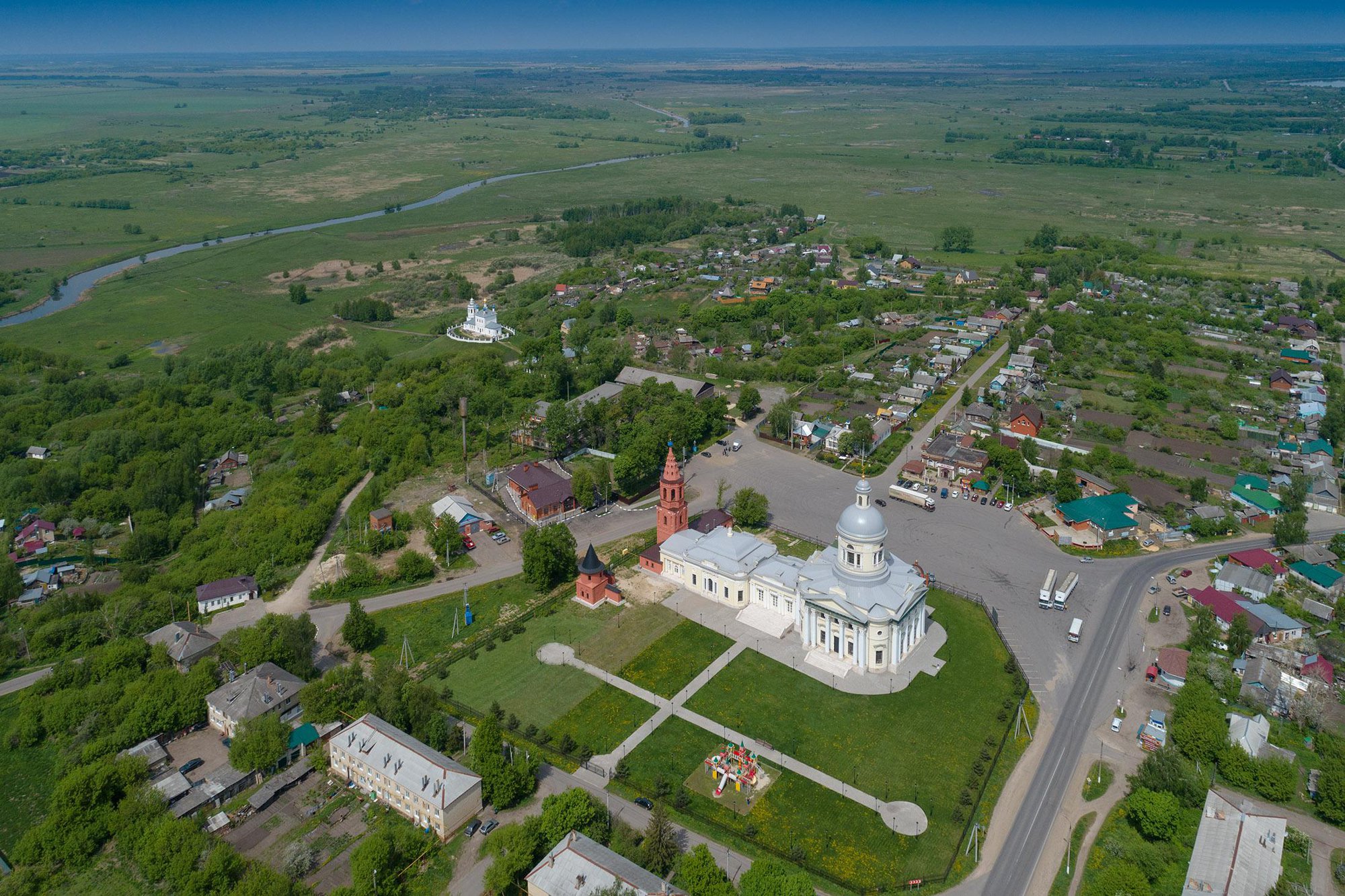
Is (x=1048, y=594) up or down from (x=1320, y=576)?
down

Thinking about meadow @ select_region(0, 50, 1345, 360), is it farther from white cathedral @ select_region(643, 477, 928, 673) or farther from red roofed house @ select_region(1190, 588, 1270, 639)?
red roofed house @ select_region(1190, 588, 1270, 639)

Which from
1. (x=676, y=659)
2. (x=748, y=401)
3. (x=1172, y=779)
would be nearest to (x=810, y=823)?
(x=676, y=659)

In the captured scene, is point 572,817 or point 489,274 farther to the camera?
point 489,274

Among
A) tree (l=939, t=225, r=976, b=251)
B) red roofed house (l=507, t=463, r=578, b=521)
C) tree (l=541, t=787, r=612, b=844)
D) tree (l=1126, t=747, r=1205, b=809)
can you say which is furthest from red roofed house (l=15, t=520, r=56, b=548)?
tree (l=939, t=225, r=976, b=251)

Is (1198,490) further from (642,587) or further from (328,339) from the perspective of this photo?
(328,339)

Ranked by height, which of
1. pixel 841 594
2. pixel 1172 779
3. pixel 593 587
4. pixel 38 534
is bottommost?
pixel 38 534

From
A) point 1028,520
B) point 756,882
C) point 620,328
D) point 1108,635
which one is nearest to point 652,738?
point 756,882

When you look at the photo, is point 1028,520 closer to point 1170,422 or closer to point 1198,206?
point 1170,422
